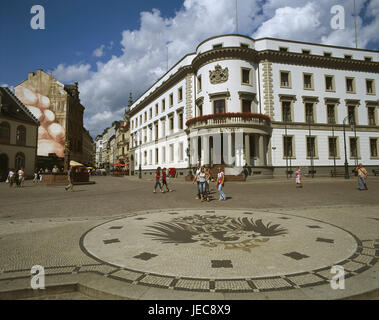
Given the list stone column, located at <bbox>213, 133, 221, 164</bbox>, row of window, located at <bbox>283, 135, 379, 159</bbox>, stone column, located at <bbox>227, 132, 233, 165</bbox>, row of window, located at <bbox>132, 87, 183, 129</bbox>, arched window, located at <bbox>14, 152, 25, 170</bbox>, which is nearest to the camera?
stone column, located at <bbox>227, 132, 233, 165</bbox>

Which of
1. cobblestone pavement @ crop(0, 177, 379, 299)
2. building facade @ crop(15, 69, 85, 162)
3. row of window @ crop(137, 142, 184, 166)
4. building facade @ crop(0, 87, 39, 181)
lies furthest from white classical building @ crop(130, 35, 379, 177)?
building facade @ crop(15, 69, 85, 162)

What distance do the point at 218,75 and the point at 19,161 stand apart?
31584 mm

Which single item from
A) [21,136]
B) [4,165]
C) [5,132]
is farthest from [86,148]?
[5,132]

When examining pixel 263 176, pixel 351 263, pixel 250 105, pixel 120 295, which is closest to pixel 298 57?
pixel 250 105

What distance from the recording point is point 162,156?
4044 centimetres

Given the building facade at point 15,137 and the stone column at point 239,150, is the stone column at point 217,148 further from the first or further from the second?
the building facade at point 15,137

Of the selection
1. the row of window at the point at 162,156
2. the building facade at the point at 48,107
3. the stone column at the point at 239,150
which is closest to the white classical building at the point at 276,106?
the stone column at the point at 239,150

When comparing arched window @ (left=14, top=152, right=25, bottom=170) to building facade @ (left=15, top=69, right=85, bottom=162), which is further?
building facade @ (left=15, top=69, right=85, bottom=162)

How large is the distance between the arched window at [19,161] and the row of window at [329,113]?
37969 millimetres

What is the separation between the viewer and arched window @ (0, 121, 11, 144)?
103 ft

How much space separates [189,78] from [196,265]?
31971 millimetres

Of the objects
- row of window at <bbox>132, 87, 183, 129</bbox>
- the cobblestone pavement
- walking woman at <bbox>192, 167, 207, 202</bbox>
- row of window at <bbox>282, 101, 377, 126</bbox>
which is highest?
row of window at <bbox>132, 87, 183, 129</bbox>

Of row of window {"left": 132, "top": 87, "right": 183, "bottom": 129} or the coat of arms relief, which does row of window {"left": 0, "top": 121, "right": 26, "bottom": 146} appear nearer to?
row of window {"left": 132, "top": 87, "right": 183, "bottom": 129}

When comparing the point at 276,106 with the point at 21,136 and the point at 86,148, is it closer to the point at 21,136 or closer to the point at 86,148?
the point at 21,136
